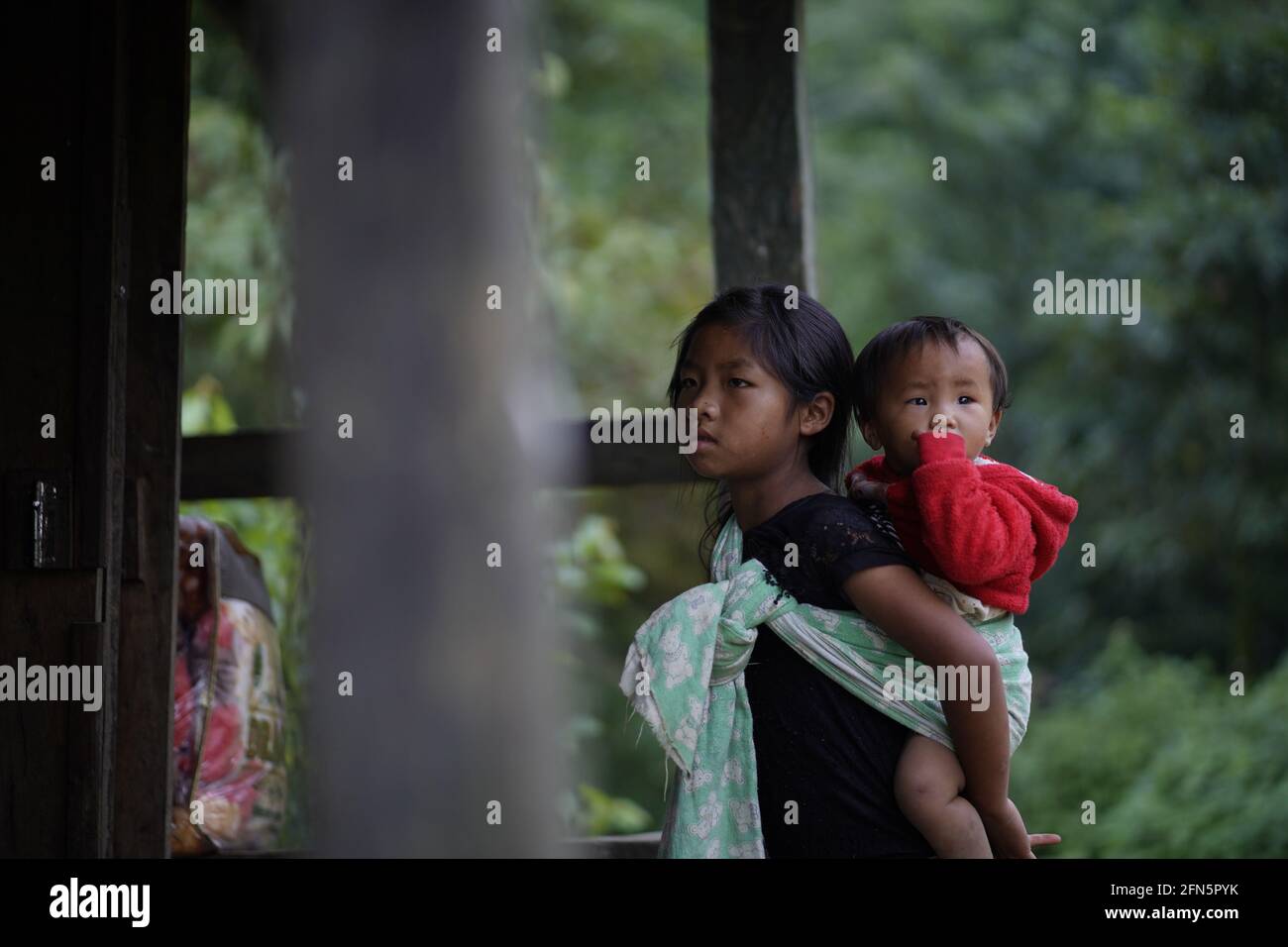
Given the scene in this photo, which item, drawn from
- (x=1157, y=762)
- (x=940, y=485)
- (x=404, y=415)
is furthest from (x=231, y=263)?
(x=940, y=485)

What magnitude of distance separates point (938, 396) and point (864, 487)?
0.74ft

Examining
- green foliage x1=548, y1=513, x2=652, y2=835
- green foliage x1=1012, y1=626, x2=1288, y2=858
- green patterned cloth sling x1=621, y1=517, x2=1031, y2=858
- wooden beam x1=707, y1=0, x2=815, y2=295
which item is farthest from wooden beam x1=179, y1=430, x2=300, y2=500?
green foliage x1=1012, y1=626, x2=1288, y2=858

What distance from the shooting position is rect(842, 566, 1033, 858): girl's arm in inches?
78.7

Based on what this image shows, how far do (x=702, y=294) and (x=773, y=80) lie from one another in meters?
6.53

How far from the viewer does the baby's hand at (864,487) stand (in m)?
2.24

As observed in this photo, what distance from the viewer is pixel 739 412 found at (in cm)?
219

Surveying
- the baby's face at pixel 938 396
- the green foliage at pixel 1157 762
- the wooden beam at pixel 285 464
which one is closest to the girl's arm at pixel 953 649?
the baby's face at pixel 938 396

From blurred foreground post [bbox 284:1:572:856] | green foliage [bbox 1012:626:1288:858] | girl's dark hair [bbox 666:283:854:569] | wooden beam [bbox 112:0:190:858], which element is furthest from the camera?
green foliage [bbox 1012:626:1288:858]

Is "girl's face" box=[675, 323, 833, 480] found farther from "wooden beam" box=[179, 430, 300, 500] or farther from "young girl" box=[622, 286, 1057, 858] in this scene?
"wooden beam" box=[179, 430, 300, 500]

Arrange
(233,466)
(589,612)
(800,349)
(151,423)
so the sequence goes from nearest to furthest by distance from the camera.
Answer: (800,349) → (151,423) → (233,466) → (589,612)

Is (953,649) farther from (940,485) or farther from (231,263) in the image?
(231,263)

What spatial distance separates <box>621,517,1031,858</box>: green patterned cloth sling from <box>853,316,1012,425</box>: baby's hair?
0.29 meters

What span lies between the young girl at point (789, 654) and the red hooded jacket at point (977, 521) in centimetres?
5
